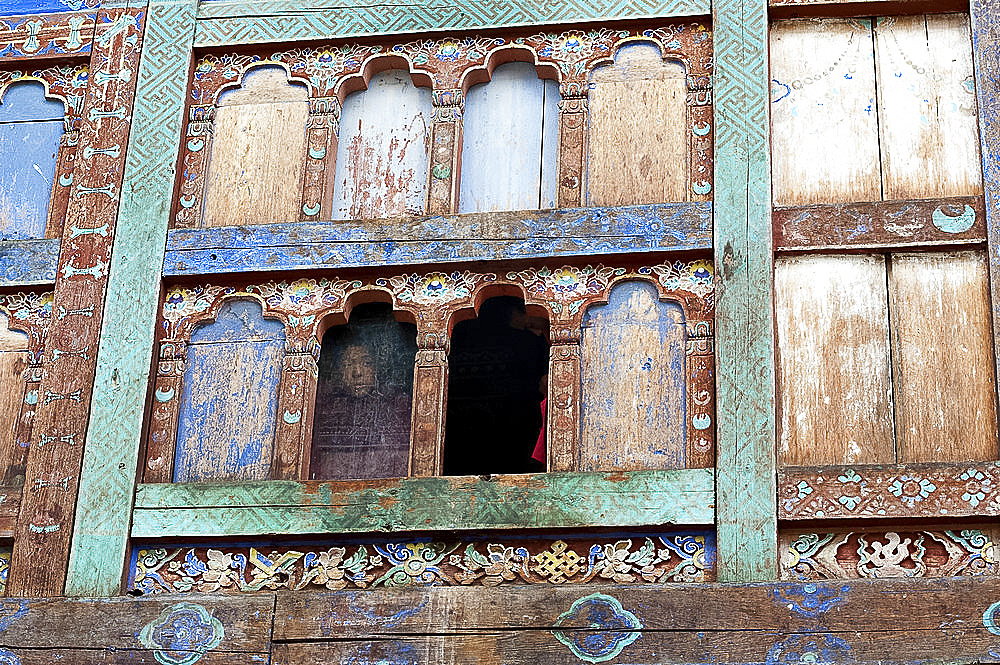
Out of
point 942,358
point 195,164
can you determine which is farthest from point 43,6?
point 942,358

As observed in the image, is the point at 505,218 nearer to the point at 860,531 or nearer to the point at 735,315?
the point at 735,315

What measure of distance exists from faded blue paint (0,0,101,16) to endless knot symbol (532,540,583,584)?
397cm

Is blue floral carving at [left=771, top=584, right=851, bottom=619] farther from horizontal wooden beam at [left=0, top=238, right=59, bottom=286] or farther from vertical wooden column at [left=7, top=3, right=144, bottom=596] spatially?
horizontal wooden beam at [left=0, top=238, right=59, bottom=286]

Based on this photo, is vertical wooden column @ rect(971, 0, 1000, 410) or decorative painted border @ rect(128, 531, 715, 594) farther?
vertical wooden column @ rect(971, 0, 1000, 410)

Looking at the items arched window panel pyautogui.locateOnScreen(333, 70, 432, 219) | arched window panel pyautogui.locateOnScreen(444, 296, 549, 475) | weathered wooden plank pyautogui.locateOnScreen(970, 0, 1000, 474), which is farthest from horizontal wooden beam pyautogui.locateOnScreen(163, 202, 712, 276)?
arched window panel pyautogui.locateOnScreen(444, 296, 549, 475)

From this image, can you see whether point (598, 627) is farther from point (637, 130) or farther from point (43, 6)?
point (43, 6)

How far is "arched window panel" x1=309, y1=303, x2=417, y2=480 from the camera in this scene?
877cm

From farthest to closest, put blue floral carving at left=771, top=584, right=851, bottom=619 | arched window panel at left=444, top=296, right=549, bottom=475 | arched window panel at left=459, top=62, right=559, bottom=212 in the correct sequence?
arched window panel at left=444, top=296, right=549, bottom=475
arched window panel at left=459, top=62, right=559, bottom=212
blue floral carving at left=771, top=584, right=851, bottom=619

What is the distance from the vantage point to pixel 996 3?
931 cm

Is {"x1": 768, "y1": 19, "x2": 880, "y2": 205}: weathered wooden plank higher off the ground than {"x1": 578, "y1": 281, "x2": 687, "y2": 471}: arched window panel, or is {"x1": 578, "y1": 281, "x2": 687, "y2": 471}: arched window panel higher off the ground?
{"x1": 768, "y1": 19, "x2": 880, "y2": 205}: weathered wooden plank

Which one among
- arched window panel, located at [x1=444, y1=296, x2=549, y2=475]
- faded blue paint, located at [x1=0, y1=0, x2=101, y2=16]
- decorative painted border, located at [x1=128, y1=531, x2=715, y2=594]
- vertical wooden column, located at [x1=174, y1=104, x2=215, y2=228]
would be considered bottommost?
decorative painted border, located at [x1=128, y1=531, x2=715, y2=594]

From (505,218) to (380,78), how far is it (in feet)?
4.17

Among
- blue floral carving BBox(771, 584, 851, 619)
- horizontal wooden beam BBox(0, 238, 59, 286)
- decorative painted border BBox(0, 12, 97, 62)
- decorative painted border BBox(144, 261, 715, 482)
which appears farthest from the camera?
decorative painted border BBox(0, 12, 97, 62)

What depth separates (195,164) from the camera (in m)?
9.46
